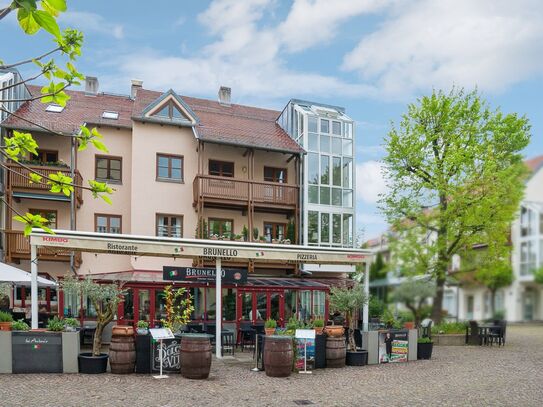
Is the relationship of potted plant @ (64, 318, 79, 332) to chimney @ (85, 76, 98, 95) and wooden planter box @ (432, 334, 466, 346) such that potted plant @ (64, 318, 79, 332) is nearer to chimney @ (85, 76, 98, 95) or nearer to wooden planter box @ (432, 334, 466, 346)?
wooden planter box @ (432, 334, 466, 346)

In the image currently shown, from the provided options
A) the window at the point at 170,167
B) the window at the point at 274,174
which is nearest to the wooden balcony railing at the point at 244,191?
the window at the point at 170,167

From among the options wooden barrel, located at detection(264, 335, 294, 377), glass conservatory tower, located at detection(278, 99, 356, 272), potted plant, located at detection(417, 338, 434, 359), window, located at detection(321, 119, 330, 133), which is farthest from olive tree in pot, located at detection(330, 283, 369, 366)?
window, located at detection(321, 119, 330, 133)

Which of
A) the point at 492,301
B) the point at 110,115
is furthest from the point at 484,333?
the point at 492,301

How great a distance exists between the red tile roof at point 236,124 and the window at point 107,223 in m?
4.29

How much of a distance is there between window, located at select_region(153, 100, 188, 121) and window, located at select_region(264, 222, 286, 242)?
578 centimetres

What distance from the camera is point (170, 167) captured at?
2592 cm

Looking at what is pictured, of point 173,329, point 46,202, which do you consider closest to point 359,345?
point 173,329

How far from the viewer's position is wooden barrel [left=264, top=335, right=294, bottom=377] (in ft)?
41.9

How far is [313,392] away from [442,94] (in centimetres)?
1637

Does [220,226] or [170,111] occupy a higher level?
[170,111]

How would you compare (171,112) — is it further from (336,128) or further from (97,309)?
(97,309)

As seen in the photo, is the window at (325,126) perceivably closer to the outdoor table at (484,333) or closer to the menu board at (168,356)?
the outdoor table at (484,333)

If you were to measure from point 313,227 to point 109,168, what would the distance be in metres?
8.98

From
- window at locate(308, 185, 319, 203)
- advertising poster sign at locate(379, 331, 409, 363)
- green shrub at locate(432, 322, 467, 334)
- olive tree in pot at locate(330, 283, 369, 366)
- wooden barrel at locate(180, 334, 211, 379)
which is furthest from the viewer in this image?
window at locate(308, 185, 319, 203)
